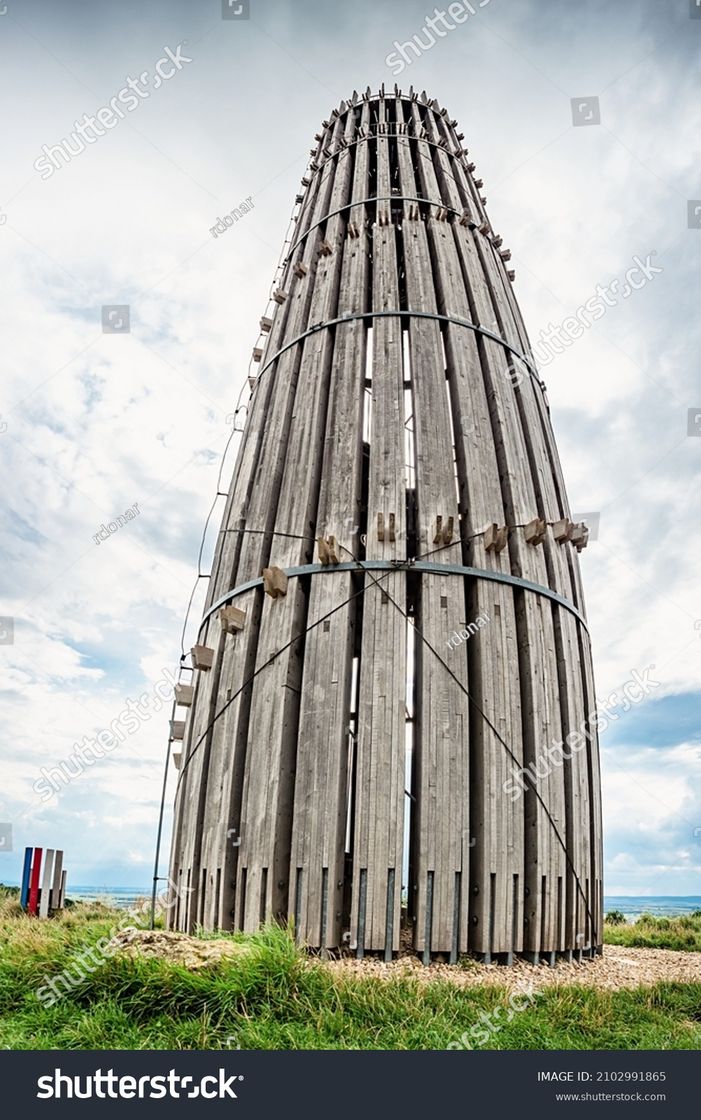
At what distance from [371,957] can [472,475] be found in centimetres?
515

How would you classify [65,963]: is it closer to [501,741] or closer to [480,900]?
[480,900]

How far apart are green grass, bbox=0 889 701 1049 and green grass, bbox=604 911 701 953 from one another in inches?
225

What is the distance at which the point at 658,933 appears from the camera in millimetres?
12023

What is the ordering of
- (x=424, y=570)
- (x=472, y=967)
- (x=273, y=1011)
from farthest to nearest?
(x=424, y=570) → (x=472, y=967) → (x=273, y=1011)

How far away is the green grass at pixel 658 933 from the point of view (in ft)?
37.5

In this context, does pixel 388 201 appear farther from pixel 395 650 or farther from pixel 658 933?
pixel 658 933

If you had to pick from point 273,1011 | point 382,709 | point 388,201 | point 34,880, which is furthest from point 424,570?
point 34,880

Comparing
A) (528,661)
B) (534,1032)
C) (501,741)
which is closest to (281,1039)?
(534,1032)

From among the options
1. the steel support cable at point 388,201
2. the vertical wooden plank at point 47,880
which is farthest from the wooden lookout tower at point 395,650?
the vertical wooden plank at point 47,880

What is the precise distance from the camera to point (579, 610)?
10352 millimetres

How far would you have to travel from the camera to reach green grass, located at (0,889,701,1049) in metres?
5.04

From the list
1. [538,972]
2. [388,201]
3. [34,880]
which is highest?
[388,201]

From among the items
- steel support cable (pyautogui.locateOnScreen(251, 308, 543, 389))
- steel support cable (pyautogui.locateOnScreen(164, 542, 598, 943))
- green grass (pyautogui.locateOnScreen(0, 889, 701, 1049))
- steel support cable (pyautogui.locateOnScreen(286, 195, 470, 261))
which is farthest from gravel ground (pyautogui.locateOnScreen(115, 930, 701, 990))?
steel support cable (pyautogui.locateOnScreen(286, 195, 470, 261))

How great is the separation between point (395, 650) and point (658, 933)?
697 cm
